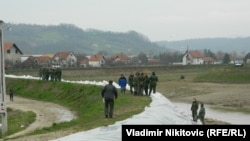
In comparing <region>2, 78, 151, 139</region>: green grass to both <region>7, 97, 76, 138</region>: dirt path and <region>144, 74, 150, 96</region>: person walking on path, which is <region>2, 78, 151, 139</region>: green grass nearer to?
<region>7, 97, 76, 138</region>: dirt path

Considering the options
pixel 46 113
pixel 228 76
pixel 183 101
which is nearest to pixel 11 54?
pixel 228 76

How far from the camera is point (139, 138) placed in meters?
10.4

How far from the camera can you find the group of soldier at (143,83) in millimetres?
27547

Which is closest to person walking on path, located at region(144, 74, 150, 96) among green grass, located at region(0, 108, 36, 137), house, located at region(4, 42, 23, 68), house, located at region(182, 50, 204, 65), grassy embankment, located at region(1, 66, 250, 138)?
grassy embankment, located at region(1, 66, 250, 138)

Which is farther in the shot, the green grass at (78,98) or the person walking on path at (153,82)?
the person walking on path at (153,82)

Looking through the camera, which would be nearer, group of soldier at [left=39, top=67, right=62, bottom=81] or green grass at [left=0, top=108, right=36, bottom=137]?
green grass at [left=0, top=108, right=36, bottom=137]

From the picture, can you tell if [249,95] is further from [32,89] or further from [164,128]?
[164,128]

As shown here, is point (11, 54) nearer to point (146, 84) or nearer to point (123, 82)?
point (123, 82)

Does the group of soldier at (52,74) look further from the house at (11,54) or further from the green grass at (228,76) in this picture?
the house at (11,54)

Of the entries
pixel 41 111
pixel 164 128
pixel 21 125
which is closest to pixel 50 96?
pixel 41 111

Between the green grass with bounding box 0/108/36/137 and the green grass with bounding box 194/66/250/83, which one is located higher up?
the green grass with bounding box 194/66/250/83

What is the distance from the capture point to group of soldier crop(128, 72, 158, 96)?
27.5 m

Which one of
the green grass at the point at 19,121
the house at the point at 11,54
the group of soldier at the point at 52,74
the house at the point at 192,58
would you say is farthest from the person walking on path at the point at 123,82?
the house at the point at 192,58

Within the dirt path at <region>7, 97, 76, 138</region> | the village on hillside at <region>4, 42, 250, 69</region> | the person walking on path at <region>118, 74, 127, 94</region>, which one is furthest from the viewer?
the village on hillside at <region>4, 42, 250, 69</region>
